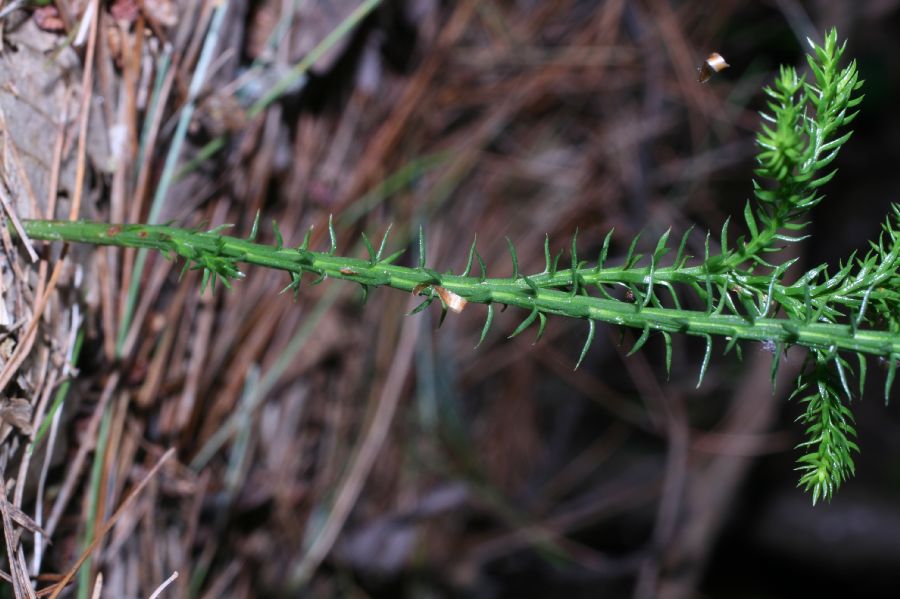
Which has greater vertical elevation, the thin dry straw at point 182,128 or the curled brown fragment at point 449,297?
the thin dry straw at point 182,128

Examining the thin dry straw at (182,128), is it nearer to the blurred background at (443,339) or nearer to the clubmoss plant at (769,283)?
the blurred background at (443,339)

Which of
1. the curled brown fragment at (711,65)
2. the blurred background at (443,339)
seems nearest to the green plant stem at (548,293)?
the curled brown fragment at (711,65)

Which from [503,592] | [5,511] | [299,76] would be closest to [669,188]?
[299,76]

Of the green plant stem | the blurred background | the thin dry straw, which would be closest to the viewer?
the green plant stem

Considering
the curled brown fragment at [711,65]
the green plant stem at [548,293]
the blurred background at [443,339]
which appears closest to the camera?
the green plant stem at [548,293]

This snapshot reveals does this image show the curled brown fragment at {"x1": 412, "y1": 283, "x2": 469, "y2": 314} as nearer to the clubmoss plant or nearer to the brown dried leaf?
the clubmoss plant

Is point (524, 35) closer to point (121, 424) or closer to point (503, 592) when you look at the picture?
point (121, 424)

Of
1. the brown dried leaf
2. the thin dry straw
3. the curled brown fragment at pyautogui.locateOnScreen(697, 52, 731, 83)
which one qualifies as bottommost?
the brown dried leaf

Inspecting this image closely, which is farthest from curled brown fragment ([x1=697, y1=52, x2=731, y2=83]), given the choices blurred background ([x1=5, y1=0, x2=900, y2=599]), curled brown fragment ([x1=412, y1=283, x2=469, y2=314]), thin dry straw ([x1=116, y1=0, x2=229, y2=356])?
thin dry straw ([x1=116, y1=0, x2=229, y2=356])
